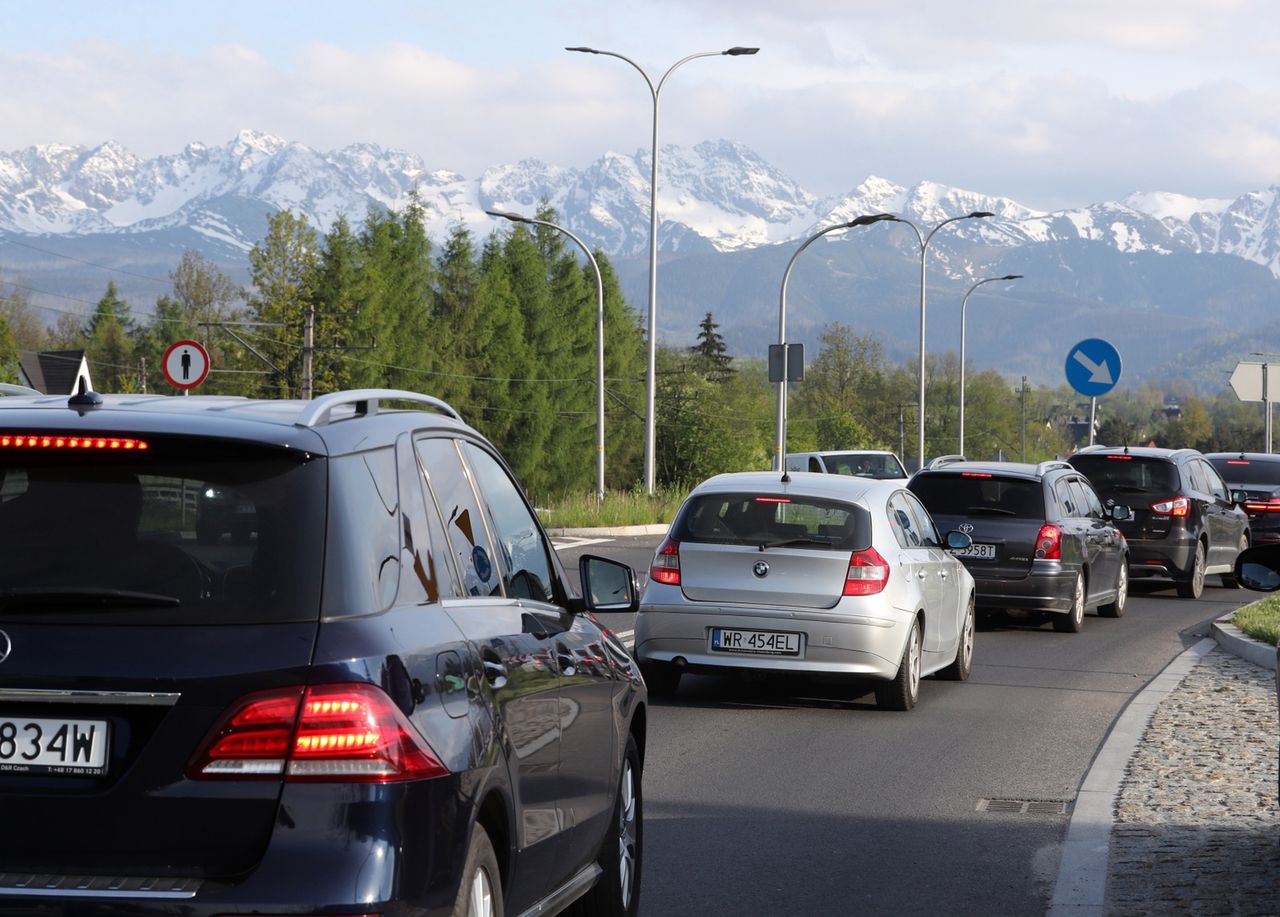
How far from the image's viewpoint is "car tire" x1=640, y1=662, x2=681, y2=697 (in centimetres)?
1234

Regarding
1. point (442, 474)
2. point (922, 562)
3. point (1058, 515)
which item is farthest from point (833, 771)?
point (1058, 515)

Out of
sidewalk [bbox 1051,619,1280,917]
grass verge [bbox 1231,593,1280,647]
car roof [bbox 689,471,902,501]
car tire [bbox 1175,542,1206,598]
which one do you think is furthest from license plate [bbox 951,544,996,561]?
car tire [bbox 1175,542,1206,598]

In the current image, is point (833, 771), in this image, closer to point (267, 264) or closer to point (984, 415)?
point (267, 264)

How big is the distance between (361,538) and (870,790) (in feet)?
18.6

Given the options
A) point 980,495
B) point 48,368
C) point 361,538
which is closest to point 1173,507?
point 980,495

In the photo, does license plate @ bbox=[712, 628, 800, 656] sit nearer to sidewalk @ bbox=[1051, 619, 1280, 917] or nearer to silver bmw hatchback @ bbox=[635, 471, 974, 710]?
silver bmw hatchback @ bbox=[635, 471, 974, 710]

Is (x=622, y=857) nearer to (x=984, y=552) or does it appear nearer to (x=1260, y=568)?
(x=1260, y=568)

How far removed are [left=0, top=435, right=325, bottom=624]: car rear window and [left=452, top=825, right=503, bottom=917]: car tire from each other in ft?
2.28

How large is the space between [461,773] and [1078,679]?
11.0 m

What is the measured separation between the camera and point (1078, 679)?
1423 centimetres

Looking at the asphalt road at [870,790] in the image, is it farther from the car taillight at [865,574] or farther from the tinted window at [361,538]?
the tinted window at [361,538]

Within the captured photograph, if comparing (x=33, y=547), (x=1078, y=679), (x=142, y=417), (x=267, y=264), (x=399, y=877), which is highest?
(x=267, y=264)

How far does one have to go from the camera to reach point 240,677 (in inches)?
143

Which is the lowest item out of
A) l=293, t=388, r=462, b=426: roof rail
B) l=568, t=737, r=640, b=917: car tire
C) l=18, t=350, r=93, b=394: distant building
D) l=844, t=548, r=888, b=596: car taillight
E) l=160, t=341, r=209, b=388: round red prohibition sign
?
l=568, t=737, r=640, b=917: car tire
